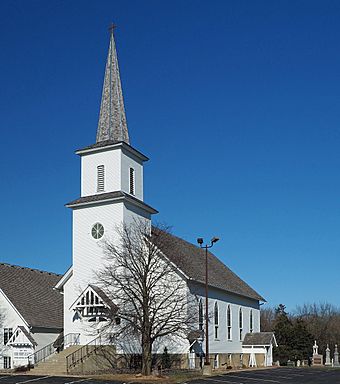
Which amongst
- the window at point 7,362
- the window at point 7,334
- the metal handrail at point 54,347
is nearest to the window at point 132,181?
the metal handrail at point 54,347

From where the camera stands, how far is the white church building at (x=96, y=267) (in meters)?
47.2

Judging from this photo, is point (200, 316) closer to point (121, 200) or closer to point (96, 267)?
point (96, 267)

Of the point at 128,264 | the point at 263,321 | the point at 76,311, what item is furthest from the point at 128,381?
the point at 263,321

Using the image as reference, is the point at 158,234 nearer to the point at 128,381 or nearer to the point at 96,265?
the point at 96,265

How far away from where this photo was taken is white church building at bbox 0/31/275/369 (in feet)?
155

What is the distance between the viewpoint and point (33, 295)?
5462 cm

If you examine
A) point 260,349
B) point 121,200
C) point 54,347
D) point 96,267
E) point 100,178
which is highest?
point 100,178

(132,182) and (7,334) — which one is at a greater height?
(132,182)

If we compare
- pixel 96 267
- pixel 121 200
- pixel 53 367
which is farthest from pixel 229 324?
pixel 53 367

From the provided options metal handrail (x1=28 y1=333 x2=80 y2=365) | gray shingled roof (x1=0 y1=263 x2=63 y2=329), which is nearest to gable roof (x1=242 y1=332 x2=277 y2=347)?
gray shingled roof (x1=0 y1=263 x2=63 y2=329)

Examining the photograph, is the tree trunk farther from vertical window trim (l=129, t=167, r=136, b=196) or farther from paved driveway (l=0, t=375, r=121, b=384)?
vertical window trim (l=129, t=167, r=136, b=196)

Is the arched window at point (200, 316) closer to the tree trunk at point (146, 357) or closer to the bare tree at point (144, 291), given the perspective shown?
the bare tree at point (144, 291)

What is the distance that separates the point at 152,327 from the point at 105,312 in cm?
487

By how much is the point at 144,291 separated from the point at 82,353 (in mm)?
6790
